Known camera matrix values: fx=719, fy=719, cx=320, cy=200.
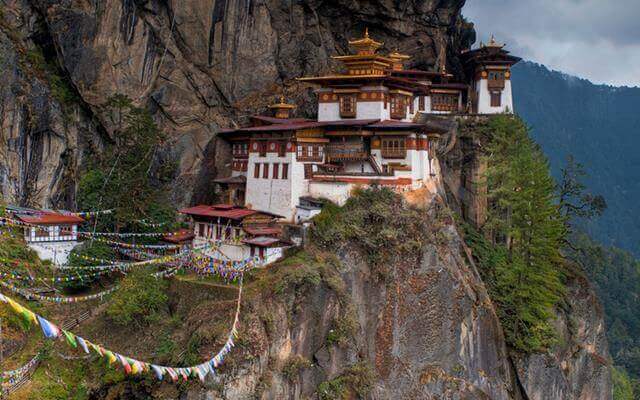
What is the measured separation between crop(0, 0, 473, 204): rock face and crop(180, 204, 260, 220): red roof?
18.4 ft

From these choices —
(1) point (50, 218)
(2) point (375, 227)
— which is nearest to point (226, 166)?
(1) point (50, 218)

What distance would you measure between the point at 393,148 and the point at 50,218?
21.0 meters

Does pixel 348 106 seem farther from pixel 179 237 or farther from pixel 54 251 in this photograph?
pixel 54 251

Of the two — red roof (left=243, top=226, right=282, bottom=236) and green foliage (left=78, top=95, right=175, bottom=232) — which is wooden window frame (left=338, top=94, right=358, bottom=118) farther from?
green foliage (left=78, top=95, right=175, bottom=232)

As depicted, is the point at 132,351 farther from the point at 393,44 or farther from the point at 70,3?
the point at 393,44

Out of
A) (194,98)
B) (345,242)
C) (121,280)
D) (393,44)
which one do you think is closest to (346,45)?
(393,44)

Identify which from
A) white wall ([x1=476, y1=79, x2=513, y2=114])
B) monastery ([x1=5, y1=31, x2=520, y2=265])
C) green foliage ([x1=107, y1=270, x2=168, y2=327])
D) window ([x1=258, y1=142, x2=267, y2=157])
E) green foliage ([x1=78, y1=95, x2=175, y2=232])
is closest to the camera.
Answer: green foliage ([x1=107, y1=270, x2=168, y2=327])

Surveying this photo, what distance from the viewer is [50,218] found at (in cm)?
4212

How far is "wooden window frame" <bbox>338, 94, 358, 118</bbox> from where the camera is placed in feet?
156

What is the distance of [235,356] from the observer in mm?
31531

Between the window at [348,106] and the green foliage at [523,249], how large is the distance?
9.71 metres

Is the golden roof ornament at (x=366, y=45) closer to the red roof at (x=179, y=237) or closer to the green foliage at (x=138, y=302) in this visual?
the red roof at (x=179, y=237)

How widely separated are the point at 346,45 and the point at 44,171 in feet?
81.0

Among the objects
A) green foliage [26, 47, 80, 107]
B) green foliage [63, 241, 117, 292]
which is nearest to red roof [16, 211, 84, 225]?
Result: green foliage [63, 241, 117, 292]
